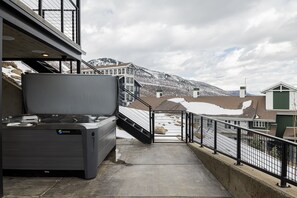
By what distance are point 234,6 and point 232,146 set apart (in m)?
8.31

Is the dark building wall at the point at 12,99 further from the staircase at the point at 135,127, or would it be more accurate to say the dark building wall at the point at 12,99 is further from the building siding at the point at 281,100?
the building siding at the point at 281,100

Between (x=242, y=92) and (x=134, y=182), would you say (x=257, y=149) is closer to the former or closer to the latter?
(x=134, y=182)

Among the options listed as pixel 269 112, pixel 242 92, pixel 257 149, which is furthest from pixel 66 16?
pixel 242 92

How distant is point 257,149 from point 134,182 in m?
1.74

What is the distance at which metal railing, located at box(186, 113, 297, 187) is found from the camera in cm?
256

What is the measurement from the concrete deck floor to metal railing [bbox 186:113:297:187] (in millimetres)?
518

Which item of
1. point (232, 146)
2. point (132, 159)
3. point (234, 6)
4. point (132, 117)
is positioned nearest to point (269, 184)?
point (232, 146)

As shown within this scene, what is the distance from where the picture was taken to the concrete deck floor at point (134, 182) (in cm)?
342

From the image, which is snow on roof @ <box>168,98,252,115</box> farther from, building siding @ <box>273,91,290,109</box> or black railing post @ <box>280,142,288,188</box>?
black railing post @ <box>280,142,288,188</box>

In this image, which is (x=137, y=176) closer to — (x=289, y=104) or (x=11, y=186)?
(x=11, y=186)

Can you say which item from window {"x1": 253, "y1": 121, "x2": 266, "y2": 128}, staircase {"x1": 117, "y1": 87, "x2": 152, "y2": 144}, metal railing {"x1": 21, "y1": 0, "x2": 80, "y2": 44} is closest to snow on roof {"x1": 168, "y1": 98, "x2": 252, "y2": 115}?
window {"x1": 253, "y1": 121, "x2": 266, "y2": 128}

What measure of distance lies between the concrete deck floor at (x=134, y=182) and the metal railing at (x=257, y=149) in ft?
1.70

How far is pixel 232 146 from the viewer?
386cm

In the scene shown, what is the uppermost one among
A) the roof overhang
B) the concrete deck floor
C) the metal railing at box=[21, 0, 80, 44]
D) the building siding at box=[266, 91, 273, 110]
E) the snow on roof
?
the metal railing at box=[21, 0, 80, 44]
